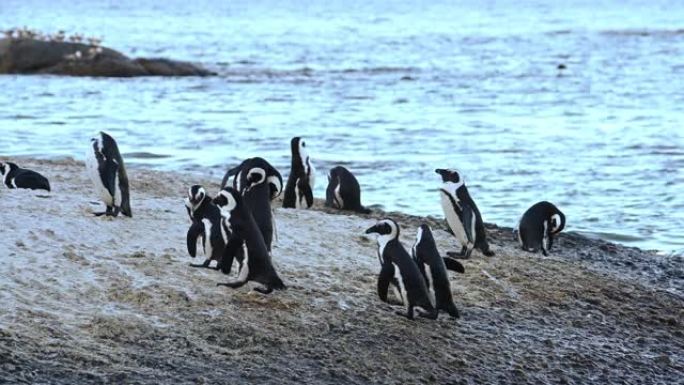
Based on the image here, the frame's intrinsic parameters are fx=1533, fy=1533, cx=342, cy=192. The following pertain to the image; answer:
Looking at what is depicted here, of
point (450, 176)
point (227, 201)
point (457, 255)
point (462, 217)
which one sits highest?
point (227, 201)

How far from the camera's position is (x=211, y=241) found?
898cm

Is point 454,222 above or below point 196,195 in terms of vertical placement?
below

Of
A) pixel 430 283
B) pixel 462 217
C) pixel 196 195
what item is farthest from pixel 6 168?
pixel 430 283

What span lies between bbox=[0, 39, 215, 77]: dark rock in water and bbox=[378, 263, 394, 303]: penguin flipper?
2517 centimetres

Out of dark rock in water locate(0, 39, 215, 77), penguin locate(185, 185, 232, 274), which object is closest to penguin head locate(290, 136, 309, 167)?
penguin locate(185, 185, 232, 274)

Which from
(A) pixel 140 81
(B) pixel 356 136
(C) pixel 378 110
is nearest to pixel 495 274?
(B) pixel 356 136

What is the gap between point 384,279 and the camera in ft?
28.0

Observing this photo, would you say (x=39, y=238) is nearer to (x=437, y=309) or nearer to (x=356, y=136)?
(x=437, y=309)

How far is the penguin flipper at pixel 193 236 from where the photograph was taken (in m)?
8.96

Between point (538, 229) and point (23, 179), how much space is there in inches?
153

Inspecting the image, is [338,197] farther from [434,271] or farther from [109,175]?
[434,271]

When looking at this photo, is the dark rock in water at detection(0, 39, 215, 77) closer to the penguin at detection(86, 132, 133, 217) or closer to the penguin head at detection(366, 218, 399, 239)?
the penguin at detection(86, 132, 133, 217)

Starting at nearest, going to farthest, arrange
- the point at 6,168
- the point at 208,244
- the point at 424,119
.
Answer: the point at 208,244 < the point at 6,168 < the point at 424,119

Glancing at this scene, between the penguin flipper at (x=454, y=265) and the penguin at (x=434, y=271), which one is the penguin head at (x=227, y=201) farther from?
the penguin flipper at (x=454, y=265)
